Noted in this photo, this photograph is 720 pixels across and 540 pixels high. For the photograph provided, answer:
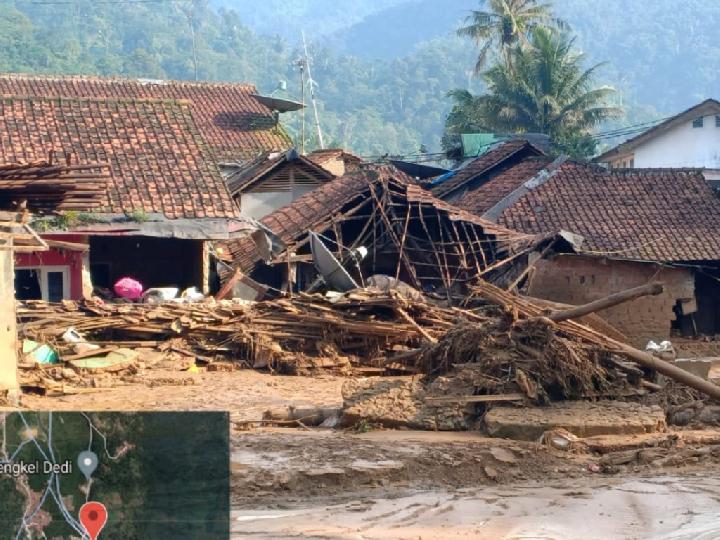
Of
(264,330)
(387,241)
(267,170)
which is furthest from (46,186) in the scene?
(267,170)

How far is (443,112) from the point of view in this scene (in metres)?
113

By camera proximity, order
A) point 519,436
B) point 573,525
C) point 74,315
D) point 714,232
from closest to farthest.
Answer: point 573,525, point 519,436, point 74,315, point 714,232

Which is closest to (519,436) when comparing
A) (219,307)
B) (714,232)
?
(219,307)

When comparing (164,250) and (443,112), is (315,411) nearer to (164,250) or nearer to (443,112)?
(164,250)

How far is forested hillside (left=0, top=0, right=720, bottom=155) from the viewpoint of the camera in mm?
96688

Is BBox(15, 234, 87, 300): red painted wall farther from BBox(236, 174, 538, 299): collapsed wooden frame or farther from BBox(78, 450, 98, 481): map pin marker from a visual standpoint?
BBox(78, 450, 98, 481): map pin marker

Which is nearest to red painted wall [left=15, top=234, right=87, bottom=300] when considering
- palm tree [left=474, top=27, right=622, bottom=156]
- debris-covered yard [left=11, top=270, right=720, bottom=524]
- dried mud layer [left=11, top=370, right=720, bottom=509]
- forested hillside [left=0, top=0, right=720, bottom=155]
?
debris-covered yard [left=11, top=270, right=720, bottom=524]

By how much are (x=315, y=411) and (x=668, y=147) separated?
128 ft

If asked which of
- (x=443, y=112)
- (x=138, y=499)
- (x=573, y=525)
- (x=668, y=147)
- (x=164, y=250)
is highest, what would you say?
(x=443, y=112)

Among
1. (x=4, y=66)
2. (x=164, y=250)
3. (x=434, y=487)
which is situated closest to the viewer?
(x=434, y=487)

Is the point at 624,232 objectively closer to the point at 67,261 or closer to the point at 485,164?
the point at 485,164

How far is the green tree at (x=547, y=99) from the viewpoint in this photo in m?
47.2

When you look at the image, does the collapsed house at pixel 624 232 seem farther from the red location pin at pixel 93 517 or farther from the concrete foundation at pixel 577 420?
the red location pin at pixel 93 517

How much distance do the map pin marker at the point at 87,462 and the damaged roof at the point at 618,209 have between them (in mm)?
21018
